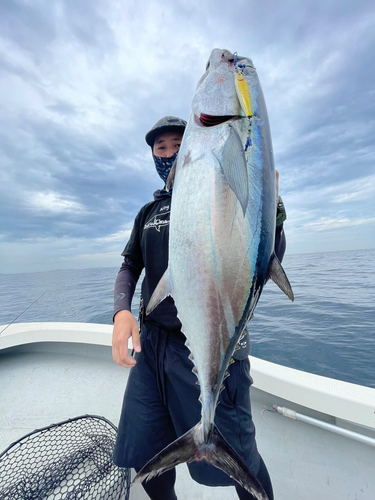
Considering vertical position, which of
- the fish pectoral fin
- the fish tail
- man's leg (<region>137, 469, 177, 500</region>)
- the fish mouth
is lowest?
man's leg (<region>137, 469, 177, 500</region>)

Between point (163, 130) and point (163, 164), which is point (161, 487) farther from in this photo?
point (163, 130)

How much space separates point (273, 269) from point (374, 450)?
1.99 meters

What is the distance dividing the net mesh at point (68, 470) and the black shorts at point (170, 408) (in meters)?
0.49

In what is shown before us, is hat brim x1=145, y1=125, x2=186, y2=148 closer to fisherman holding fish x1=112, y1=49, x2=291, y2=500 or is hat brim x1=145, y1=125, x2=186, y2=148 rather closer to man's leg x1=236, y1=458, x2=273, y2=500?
fisherman holding fish x1=112, y1=49, x2=291, y2=500

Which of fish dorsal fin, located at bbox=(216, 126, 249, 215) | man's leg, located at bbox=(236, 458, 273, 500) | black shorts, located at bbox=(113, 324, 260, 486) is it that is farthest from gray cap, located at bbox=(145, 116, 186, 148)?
man's leg, located at bbox=(236, 458, 273, 500)

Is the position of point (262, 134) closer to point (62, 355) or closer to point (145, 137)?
point (145, 137)

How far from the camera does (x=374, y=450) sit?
191 centimetres

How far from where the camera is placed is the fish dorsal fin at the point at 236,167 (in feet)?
2.95

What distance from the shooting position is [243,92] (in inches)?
42.4

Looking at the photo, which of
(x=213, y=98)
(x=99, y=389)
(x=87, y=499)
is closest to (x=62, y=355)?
(x=99, y=389)

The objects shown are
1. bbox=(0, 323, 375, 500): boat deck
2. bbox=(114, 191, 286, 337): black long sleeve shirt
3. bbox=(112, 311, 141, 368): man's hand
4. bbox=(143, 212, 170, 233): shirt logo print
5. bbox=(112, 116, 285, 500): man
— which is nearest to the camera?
bbox=(112, 311, 141, 368): man's hand

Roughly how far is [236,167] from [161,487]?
1.80 metres

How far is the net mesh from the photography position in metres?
1.67

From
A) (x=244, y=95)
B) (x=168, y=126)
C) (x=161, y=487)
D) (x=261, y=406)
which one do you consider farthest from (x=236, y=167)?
(x=261, y=406)
